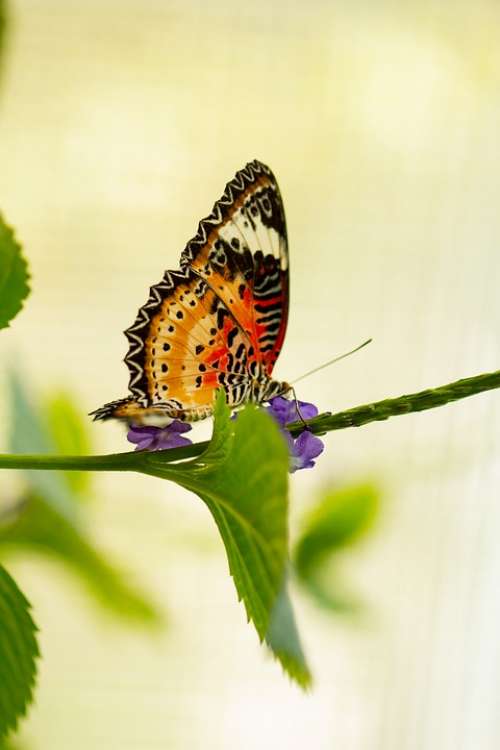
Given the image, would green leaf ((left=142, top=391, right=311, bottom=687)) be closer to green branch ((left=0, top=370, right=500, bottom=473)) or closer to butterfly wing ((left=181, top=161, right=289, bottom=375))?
green branch ((left=0, top=370, right=500, bottom=473))

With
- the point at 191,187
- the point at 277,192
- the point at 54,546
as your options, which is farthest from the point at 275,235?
the point at 191,187

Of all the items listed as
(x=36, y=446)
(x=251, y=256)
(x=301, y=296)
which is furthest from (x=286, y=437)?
(x=301, y=296)

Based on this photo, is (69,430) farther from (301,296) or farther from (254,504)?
(301,296)

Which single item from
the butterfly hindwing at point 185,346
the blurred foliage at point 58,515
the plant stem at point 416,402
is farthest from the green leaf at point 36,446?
the plant stem at point 416,402

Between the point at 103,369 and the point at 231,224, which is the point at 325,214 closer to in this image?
the point at 103,369

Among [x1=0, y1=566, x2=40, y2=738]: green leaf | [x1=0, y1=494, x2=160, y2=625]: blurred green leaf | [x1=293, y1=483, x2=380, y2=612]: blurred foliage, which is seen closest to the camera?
[x1=0, y1=566, x2=40, y2=738]: green leaf

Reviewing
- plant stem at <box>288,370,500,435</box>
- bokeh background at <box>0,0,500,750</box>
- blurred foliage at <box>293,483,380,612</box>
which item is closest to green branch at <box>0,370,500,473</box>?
plant stem at <box>288,370,500,435</box>

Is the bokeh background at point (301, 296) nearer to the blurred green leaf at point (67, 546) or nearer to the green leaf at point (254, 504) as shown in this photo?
the blurred green leaf at point (67, 546)
